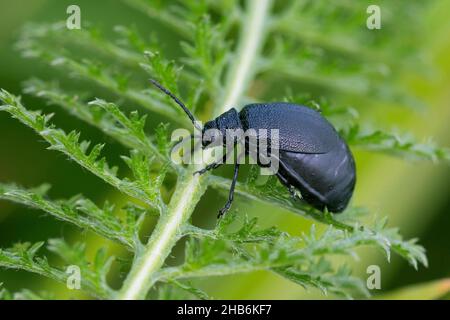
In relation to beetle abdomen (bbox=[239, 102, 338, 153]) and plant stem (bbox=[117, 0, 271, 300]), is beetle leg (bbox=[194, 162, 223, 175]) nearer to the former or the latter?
plant stem (bbox=[117, 0, 271, 300])

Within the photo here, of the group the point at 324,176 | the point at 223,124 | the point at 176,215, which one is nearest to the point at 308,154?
the point at 324,176

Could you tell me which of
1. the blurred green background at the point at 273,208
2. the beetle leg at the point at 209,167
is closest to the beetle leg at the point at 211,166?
Answer: the beetle leg at the point at 209,167

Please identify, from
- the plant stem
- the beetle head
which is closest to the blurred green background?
the plant stem

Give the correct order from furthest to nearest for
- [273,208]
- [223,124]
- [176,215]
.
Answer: [273,208] < [223,124] < [176,215]

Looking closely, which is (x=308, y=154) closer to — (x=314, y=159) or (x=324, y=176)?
(x=314, y=159)

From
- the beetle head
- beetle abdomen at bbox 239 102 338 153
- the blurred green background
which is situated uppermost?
beetle abdomen at bbox 239 102 338 153

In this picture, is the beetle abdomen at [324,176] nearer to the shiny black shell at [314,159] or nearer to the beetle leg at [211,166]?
the shiny black shell at [314,159]
